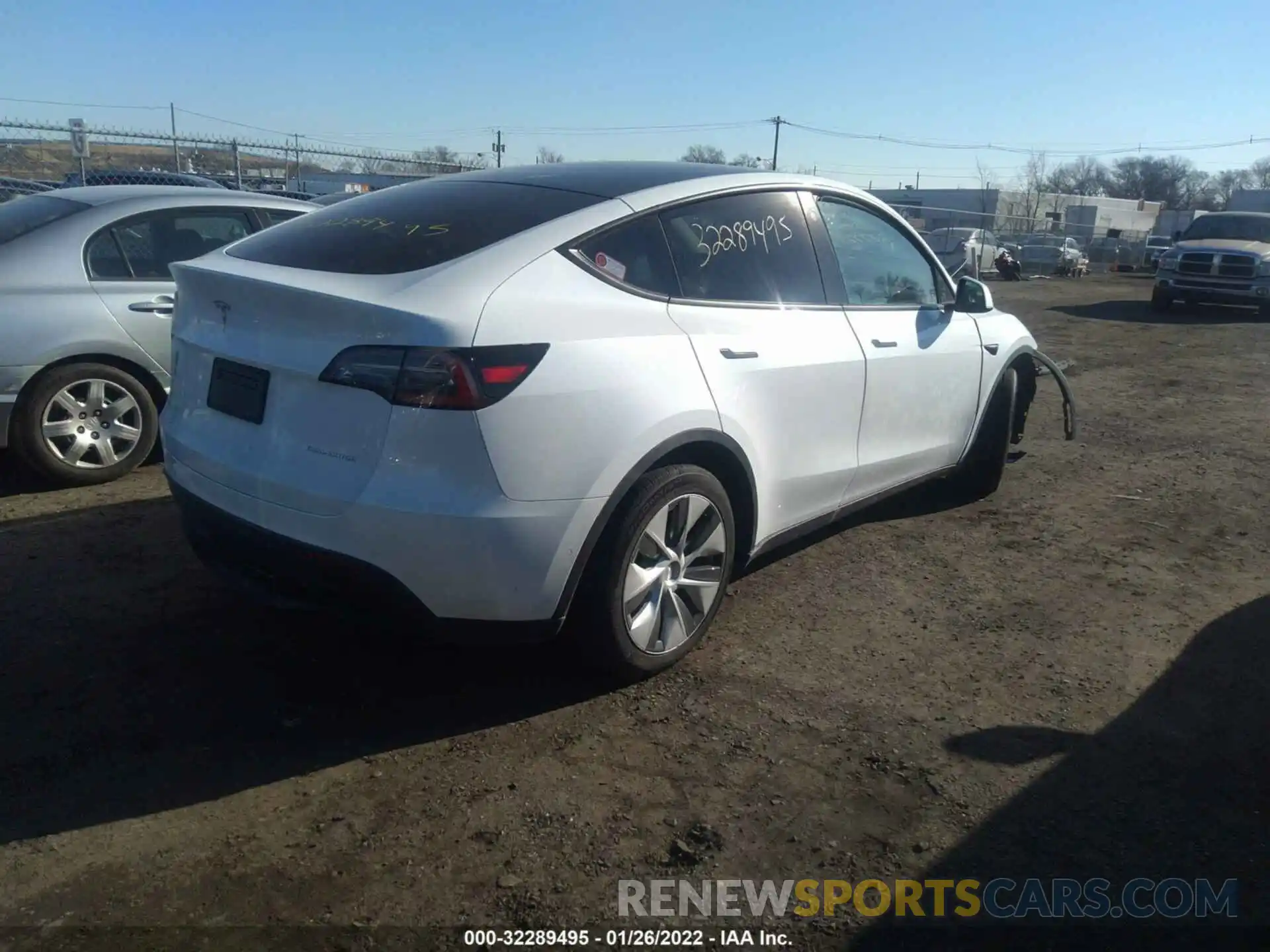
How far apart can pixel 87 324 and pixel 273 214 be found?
147 centimetres

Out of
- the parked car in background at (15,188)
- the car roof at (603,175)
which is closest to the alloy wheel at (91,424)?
the car roof at (603,175)

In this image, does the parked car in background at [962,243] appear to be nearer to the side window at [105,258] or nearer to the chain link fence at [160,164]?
the chain link fence at [160,164]

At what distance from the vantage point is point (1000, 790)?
3045 millimetres

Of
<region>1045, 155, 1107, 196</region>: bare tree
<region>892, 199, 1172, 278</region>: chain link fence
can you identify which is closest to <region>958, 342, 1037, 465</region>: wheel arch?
<region>892, 199, 1172, 278</region>: chain link fence

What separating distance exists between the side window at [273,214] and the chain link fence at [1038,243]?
1750 centimetres

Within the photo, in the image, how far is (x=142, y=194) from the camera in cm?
600

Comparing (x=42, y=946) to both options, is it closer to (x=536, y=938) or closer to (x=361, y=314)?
(x=536, y=938)

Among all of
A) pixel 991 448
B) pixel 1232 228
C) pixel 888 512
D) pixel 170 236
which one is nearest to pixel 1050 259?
pixel 1232 228

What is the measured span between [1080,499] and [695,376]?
3.61m

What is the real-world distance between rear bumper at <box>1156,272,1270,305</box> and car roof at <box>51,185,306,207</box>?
1652 cm

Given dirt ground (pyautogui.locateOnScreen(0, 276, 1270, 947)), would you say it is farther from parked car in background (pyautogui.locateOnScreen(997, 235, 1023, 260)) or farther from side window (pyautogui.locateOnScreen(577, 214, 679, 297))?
parked car in background (pyautogui.locateOnScreen(997, 235, 1023, 260))

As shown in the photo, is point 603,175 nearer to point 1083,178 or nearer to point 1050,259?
point 1050,259

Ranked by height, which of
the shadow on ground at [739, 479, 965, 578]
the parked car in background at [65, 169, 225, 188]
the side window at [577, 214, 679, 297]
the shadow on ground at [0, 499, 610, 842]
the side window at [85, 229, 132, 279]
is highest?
the parked car in background at [65, 169, 225, 188]

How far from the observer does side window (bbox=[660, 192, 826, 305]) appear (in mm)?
3705
